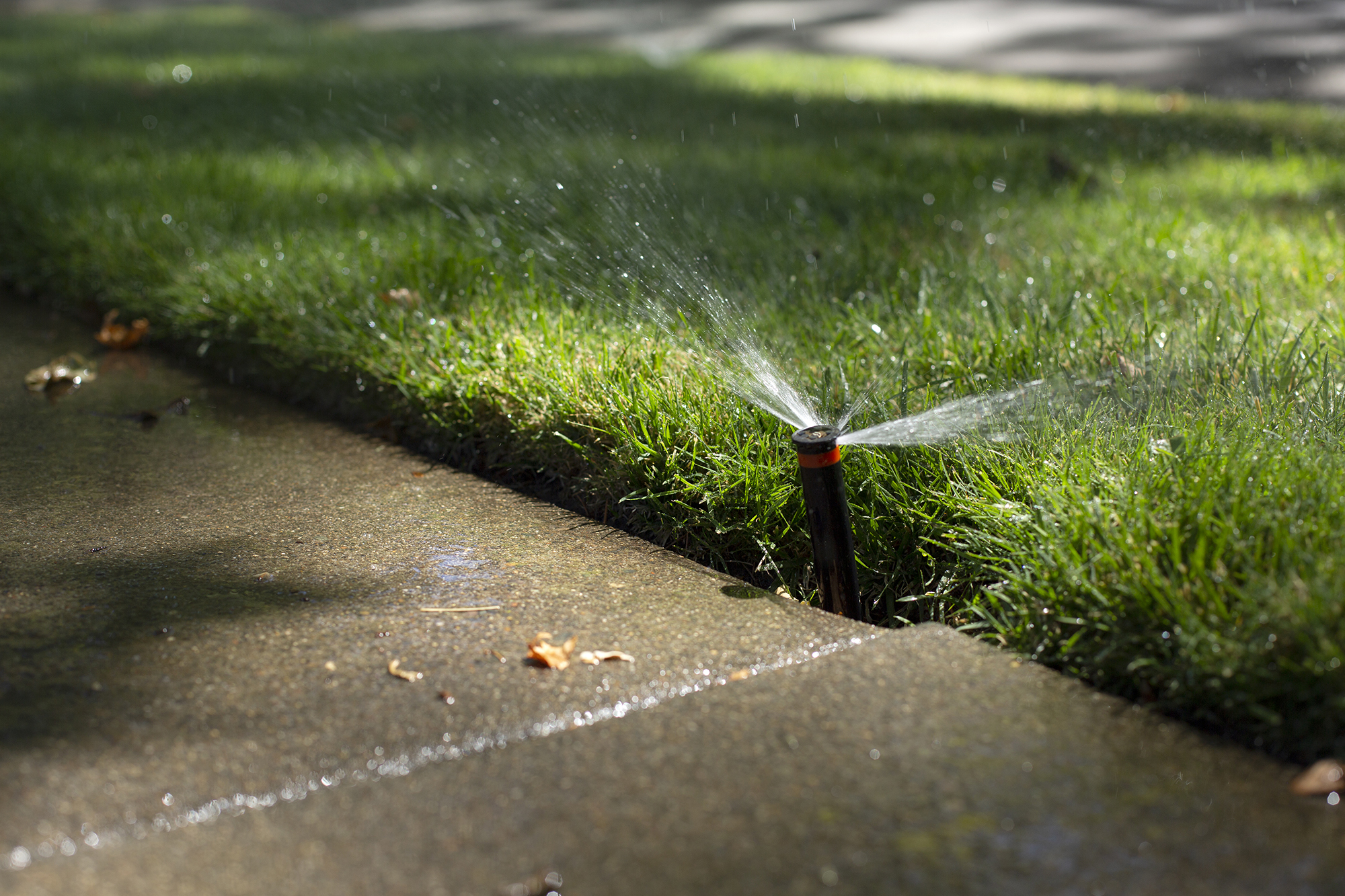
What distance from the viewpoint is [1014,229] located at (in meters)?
4.27

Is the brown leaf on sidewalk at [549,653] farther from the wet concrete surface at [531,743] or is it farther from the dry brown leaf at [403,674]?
the dry brown leaf at [403,674]

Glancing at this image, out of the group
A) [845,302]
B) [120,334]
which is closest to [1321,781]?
[845,302]

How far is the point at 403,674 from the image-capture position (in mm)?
1881

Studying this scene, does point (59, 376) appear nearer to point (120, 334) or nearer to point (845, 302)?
point (120, 334)

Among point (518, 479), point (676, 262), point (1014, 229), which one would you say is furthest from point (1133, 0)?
point (518, 479)

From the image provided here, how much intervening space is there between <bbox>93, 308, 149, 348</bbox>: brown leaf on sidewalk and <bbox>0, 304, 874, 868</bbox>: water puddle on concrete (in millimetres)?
802

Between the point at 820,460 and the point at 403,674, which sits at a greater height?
the point at 820,460

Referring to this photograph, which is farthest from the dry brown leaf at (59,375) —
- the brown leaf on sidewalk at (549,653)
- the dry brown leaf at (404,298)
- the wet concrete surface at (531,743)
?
the brown leaf on sidewalk at (549,653)

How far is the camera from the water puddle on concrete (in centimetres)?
164

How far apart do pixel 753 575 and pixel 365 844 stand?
113 cm

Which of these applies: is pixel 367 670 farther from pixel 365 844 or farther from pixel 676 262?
pixel 676 262

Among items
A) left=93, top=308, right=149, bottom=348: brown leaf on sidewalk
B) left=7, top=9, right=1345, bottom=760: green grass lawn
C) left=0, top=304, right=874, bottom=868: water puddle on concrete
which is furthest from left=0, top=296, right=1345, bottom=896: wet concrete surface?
left=93, top=308, right=149, bottom=348: brown leaf on sidewalk

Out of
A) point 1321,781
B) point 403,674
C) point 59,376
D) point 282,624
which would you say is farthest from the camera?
point 59,376

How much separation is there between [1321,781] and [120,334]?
11.7 ft
